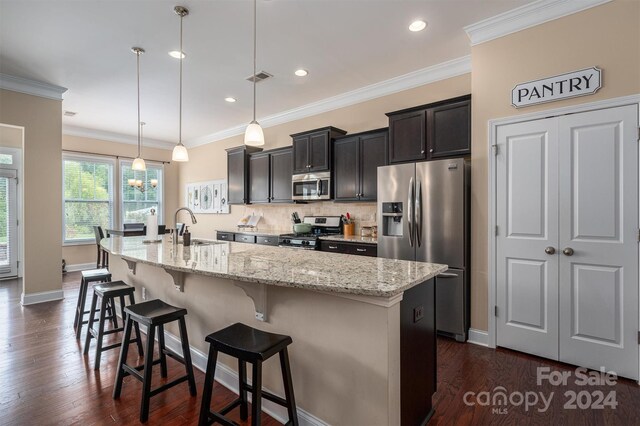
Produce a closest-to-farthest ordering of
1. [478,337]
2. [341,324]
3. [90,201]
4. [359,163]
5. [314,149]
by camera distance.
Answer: [341,324], [478,337], [359,163], [314,149], [90,201]

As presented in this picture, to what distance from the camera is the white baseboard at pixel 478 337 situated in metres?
2.94

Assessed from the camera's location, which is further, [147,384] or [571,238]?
[571,238]

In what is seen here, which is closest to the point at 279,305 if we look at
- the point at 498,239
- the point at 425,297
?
the point at 425,297

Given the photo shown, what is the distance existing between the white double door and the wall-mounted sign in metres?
0.18

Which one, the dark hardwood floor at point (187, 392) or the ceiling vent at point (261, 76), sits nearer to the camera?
the dark hardwood floor at point (187, 392)

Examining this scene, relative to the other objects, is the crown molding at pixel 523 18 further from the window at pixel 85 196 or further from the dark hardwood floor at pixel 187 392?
the window at pixel 85 196

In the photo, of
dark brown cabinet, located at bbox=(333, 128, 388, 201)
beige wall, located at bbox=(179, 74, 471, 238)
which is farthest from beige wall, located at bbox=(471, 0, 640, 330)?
dark brown cabinet, located at bbox=(333, 128, 388, 201)

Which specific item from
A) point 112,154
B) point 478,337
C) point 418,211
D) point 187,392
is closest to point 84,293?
point 187,392

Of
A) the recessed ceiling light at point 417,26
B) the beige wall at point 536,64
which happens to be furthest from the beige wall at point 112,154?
the beige wall at point 536,64

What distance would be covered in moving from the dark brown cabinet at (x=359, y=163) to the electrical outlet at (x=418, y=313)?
237 cm

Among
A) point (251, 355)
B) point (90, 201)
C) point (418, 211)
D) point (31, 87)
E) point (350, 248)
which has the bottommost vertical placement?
point (251, 355)

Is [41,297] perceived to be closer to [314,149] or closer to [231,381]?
[231,381]

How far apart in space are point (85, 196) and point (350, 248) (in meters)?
5.85

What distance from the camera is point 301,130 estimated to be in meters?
5.29
